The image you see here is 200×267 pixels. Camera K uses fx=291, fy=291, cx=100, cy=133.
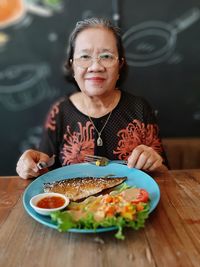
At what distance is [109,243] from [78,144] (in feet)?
2.45

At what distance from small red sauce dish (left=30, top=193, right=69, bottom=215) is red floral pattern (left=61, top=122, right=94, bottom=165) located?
0.47 metres

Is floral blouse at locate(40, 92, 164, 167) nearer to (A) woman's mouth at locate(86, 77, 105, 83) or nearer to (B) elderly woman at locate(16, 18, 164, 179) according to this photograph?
(B) elderly woman at locate(16, 18, 164, 179)

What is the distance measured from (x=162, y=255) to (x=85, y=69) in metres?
0.90

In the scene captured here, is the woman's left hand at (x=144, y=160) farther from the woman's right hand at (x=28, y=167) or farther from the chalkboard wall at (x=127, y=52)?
the chalkboard wall at (x=127, y=52)

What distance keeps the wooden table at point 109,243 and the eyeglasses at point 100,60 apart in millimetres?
687

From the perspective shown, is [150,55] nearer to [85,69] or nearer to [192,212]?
[85,69]

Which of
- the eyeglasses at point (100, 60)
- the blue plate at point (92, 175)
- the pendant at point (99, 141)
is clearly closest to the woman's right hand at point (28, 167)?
the blue plate at point (92, 175)

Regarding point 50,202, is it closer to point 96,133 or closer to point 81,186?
point 81,186

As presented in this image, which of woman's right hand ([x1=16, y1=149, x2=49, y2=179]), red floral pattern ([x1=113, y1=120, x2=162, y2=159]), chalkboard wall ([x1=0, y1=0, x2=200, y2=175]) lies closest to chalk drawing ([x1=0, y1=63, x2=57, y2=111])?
chalkboard wall ([x1=0, y1=0, x2=200, y2=175])

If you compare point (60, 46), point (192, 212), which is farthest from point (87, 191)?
point (60, 46)

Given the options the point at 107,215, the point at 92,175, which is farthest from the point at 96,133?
the point at 107,215

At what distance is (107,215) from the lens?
0.77 metres

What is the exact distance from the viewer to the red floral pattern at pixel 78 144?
1.43 meters

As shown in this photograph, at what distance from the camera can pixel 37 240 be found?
0.78m
